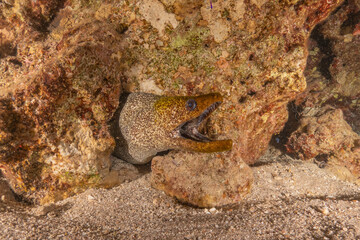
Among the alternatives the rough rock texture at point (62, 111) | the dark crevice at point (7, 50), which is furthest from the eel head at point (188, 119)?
the dark crevice at point (7, 50)

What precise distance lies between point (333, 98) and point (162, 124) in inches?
201

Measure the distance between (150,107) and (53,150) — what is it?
1324 mm

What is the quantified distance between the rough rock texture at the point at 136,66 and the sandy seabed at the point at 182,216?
1.32 ft

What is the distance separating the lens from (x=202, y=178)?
274 centimetres

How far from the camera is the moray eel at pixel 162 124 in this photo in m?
2.53

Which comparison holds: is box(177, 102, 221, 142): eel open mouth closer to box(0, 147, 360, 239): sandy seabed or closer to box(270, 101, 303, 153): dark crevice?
box(0, 147, 360, 239): sandy seabed

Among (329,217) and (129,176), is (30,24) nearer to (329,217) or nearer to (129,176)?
(129,176)

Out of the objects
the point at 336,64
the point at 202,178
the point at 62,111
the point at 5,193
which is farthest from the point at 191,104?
the point at 336,64

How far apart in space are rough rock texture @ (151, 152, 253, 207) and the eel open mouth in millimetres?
304

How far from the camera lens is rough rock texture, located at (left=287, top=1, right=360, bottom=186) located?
445cm

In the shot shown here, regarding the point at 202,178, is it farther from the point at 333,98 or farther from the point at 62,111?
the point at 333,98

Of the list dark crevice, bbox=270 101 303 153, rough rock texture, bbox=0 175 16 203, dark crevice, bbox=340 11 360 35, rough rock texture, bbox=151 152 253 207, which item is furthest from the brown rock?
rough rock texture, bbox=0 175 16 203

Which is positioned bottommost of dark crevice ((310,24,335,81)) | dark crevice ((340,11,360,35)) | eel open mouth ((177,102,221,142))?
eel open mouth ((177,102,221,142))

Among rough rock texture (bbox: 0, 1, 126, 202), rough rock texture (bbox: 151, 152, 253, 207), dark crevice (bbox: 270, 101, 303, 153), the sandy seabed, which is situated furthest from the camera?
dark crevice (bbox: 270, 101, 303, 153)
